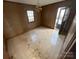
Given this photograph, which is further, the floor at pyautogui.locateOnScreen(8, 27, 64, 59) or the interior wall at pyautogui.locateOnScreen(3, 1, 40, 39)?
the interior wall at pyautogui.locateOnScreen(3, 1, 40, 39)

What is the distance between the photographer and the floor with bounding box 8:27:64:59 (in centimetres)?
195

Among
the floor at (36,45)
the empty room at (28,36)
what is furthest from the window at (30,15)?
the floor at (36,45)

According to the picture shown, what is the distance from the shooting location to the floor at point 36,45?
1.95 m

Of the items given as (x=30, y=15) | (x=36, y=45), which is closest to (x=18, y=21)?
(x=30, y=15)

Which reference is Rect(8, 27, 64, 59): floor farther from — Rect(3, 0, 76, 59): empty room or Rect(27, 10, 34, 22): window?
Rect(27, 10, 34, 22): window

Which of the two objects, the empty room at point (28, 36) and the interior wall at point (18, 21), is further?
the interior wall at point (18, 21)

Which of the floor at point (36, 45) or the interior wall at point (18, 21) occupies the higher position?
the interior wall at point (18, 21)

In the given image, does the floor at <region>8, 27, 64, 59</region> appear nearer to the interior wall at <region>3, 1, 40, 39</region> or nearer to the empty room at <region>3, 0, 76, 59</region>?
the empty room at <region>3, 0, 76, 59</region>

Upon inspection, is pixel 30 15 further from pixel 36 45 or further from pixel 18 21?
pixel 36 45

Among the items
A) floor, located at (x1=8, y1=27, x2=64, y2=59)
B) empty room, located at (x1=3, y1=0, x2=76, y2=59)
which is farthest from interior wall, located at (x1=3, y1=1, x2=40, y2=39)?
floor, located at (x1=8, y1=27, x2=64, y2=59)

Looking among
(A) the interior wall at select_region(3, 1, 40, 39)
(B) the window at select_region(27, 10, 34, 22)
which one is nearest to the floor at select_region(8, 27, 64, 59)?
(A) the interior wall at select_region(3, 1, 40, 39)

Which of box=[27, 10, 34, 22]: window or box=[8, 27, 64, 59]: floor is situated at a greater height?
box=[27, 10, 34, 22]: window

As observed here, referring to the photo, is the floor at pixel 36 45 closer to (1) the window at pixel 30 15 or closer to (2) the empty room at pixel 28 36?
(2) the empty room at pixel 28 36

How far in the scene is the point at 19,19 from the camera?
227 cm
